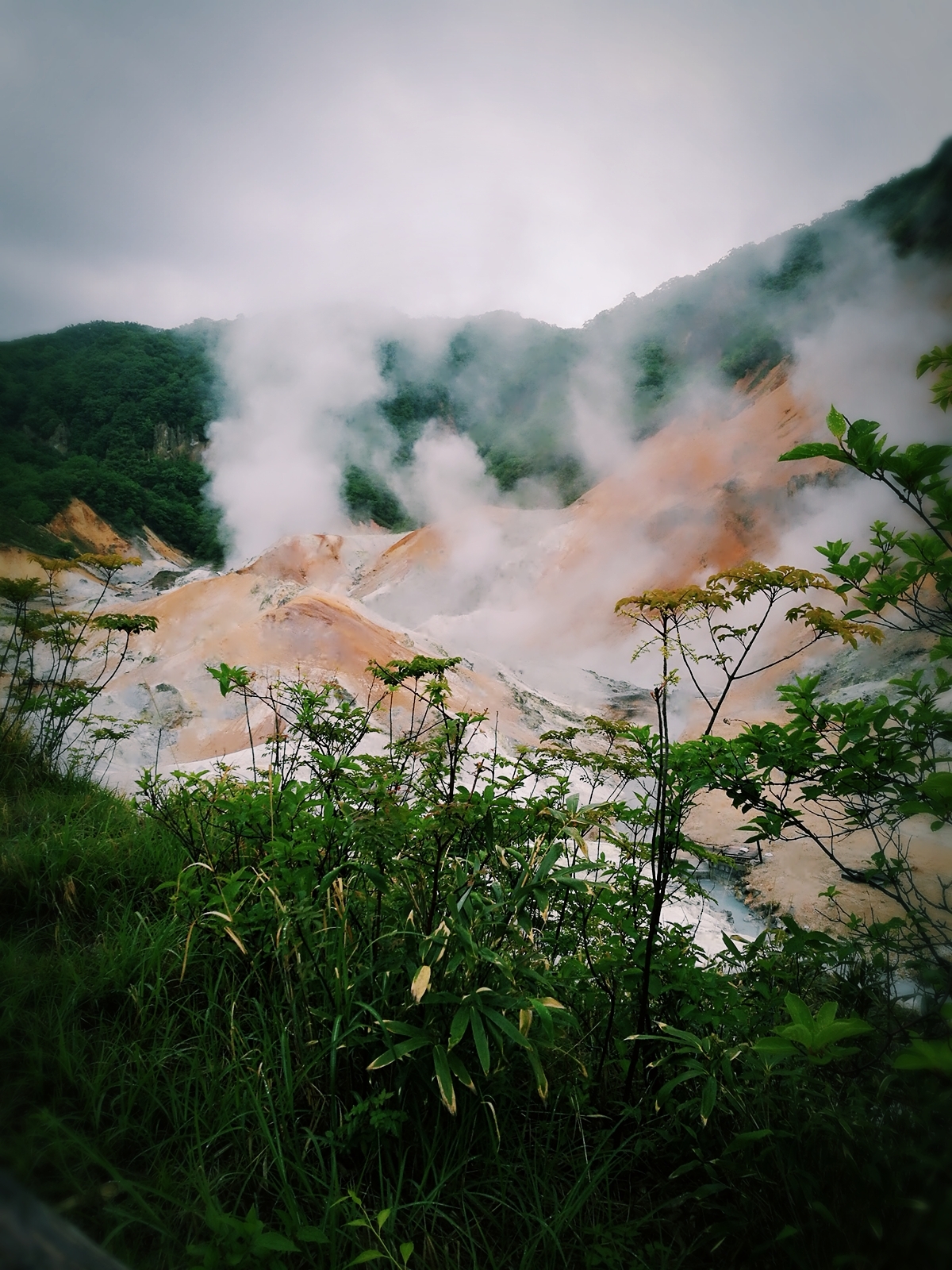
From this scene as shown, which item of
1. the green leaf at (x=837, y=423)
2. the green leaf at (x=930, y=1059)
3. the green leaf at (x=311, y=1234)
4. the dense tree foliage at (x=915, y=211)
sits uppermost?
the dense tree foliage at (x=915, y=211)

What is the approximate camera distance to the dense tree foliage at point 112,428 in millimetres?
2256

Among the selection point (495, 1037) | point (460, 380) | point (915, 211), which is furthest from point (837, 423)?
point (460, 380)

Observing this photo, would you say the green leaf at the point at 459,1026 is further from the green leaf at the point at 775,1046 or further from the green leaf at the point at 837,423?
the green leaf at the point at 837,423

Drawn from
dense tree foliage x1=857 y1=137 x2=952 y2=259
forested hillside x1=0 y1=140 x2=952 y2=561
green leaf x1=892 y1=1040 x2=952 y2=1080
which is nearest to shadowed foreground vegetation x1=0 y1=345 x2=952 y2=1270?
green leaf x1=892 y1=1040 x2=952 y2=1080

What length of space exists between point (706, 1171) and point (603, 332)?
603 inches

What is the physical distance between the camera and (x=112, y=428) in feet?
21.4

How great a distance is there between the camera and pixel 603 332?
13.3 m

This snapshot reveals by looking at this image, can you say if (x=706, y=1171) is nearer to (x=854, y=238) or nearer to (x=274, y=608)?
(x=274, y=608)

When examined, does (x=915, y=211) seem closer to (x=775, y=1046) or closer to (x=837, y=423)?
(x=837, y=423)

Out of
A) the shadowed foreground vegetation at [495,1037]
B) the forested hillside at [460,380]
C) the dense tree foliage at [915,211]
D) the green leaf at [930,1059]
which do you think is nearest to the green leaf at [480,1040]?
the shadowed foreground vegetation at [495,1037]

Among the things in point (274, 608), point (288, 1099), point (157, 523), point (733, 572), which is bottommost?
point (288, 1099)

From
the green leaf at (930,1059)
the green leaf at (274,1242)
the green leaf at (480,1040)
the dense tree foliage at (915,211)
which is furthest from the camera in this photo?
the dense tree foliage at (915,211)

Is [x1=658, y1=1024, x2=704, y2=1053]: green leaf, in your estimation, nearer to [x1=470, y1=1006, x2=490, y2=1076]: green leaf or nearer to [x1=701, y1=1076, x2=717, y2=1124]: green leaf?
[x1=701, y1=1076, x2=717, y2=1124]: green leaf

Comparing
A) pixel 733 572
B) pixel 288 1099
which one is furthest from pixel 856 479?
pixel 288 1099
